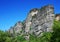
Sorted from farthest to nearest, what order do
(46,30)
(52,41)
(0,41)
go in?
(46,30), (0,41), (52,41)

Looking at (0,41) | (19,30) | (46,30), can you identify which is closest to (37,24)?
(46,30)

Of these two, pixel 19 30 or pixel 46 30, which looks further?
pixel 19 30

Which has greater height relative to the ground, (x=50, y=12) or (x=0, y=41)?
(x=50, y=12)

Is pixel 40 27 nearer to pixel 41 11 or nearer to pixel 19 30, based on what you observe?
pixel 41 11

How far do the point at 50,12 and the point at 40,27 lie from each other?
8.18m

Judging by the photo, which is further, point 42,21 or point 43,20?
point 42,21

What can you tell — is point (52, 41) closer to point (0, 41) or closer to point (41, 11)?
point (0, 41)

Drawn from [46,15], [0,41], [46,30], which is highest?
[46,15]

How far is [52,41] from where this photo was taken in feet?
167

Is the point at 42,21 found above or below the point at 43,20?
below

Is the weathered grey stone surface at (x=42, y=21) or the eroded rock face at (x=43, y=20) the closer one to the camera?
the weathered grey stone surface at (x=42, y=21)

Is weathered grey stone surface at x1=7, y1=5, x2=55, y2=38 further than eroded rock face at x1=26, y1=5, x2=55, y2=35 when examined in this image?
No

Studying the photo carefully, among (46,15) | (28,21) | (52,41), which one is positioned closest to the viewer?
(52,41)

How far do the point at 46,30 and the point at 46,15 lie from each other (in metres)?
9.21
